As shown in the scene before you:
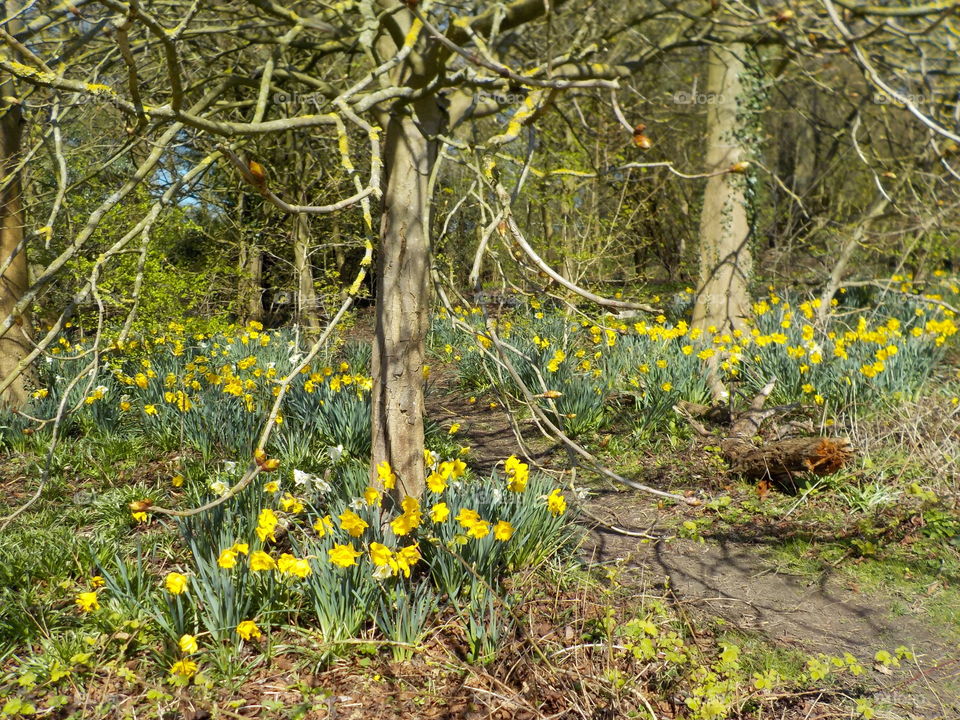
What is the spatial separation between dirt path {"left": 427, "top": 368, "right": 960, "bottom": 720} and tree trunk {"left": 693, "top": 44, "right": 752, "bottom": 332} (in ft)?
11.1

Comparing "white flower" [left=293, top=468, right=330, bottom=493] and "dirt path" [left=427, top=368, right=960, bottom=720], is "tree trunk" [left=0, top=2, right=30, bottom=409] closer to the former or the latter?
"white flower" [left=293, top=468, right=330, bottom=493]

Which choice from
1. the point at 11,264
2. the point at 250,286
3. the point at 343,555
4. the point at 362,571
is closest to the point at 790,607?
the point at 362,571

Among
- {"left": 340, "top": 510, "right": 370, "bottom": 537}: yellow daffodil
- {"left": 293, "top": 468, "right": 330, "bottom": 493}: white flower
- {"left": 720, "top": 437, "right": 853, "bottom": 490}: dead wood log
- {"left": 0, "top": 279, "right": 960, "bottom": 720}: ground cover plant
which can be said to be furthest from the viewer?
{"left": 720, "top": 437, "right": 853, "bottom": 490}: dead wood log

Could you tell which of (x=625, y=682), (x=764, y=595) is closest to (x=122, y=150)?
(x=625, y=682)

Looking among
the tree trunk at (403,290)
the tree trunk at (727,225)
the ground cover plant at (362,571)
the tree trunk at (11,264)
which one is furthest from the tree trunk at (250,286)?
the tree trunk at (403,290)

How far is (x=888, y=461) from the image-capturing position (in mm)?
4164

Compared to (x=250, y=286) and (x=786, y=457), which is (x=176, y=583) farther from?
(x=250, y=286)

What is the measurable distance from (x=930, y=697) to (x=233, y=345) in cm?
646

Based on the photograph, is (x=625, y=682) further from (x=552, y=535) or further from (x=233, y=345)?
(x=233, y=345)

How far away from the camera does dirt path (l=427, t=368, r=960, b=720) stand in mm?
2535

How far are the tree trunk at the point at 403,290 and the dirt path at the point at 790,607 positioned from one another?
1.10 m

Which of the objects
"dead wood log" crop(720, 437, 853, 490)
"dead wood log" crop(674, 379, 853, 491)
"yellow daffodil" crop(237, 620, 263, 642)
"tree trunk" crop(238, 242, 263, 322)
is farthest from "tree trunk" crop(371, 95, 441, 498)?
"tree trunk" crop(238, 242, 263, 322)

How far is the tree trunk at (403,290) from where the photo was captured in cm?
293

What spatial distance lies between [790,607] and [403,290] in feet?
7.08
